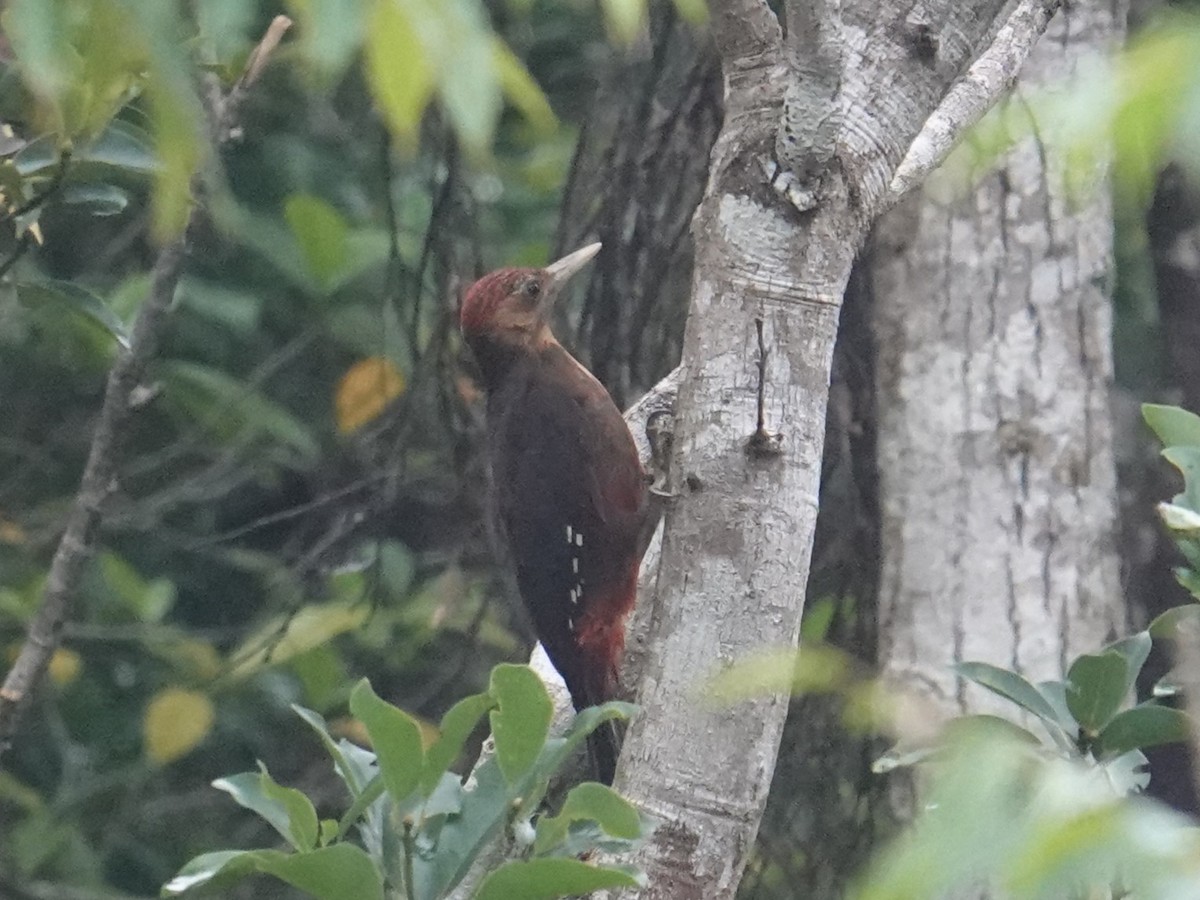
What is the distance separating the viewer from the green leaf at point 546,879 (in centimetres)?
155

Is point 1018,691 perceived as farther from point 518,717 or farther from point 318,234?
point 318,234

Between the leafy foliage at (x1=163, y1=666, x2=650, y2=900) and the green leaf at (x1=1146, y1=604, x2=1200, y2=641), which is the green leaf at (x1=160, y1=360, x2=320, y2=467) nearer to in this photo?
the leafy foliage at (x1=163, y1=666, x2=650, y2=900)

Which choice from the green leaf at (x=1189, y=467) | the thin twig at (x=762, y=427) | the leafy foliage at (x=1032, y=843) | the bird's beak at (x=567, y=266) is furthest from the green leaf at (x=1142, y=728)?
the bird's beak at (x=567, y=266)

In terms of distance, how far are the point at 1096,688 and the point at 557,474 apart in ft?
5.13

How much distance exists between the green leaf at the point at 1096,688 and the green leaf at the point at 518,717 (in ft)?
2.23

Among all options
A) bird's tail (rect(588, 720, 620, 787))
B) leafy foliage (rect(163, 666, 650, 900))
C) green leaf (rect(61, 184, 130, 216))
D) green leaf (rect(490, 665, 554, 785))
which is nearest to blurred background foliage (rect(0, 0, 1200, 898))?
green leaf (rect(61, 184, 130, 216))

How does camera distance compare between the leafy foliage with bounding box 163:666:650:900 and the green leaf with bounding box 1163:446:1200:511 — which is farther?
the green leaf with bounding box 1163:446:1200:511

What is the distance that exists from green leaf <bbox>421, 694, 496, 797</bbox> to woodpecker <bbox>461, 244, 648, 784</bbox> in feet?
4.74

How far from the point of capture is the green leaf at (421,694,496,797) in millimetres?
1605

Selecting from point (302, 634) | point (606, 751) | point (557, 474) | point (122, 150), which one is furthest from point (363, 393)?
point (122, 150)

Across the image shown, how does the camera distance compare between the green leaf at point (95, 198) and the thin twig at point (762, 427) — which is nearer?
the thin twig at point (762, 427)

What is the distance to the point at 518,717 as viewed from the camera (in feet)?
5.25

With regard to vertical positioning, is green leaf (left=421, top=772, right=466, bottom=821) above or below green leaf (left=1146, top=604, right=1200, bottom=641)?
below

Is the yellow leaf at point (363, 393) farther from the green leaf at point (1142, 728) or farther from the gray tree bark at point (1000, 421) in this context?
the green leaf at point (1142, 728)
